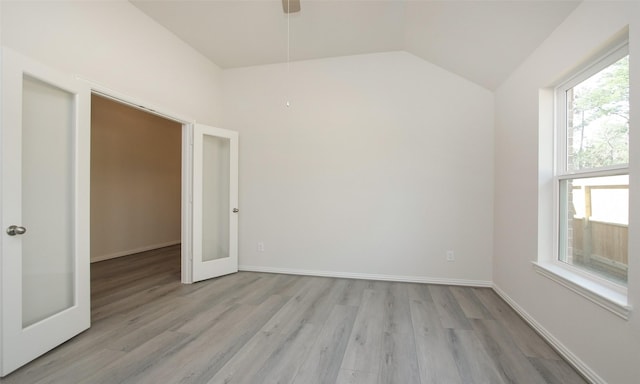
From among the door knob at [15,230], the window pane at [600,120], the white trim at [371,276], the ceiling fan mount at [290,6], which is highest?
the ceiling fan mount at [290,6]

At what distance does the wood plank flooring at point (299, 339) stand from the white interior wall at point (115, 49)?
216cm

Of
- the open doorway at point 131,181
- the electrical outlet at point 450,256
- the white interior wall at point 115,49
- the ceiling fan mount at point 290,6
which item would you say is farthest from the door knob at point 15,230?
the electrical outlet at point 450,256

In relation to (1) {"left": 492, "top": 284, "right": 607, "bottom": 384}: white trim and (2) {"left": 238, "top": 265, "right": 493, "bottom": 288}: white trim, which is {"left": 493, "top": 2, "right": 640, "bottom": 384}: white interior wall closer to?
(1) {"left": 492, "top": 284, "right": 607, "bottom": 384}: white trim

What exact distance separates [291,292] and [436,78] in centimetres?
328

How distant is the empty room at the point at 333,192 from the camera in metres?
1.72

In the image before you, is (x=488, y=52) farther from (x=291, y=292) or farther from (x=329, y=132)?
(x=291, y=292)

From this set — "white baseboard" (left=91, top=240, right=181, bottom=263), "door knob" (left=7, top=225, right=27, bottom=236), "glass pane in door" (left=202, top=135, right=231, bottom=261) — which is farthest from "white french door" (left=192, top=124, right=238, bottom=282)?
"white baseboard" (left=91, top=240, right=181, bottom=263)

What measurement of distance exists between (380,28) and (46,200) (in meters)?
3.56

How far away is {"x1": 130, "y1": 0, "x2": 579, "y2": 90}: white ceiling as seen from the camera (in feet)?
7.45

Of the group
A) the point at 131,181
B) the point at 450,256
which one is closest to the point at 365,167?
the point at 450,256

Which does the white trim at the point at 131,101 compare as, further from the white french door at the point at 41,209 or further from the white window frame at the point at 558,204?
the white window frame at the point at 558,204

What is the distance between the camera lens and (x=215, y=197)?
3.85 m

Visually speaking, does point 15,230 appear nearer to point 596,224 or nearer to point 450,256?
point 596,224

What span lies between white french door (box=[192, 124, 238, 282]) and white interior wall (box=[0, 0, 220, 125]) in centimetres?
41
